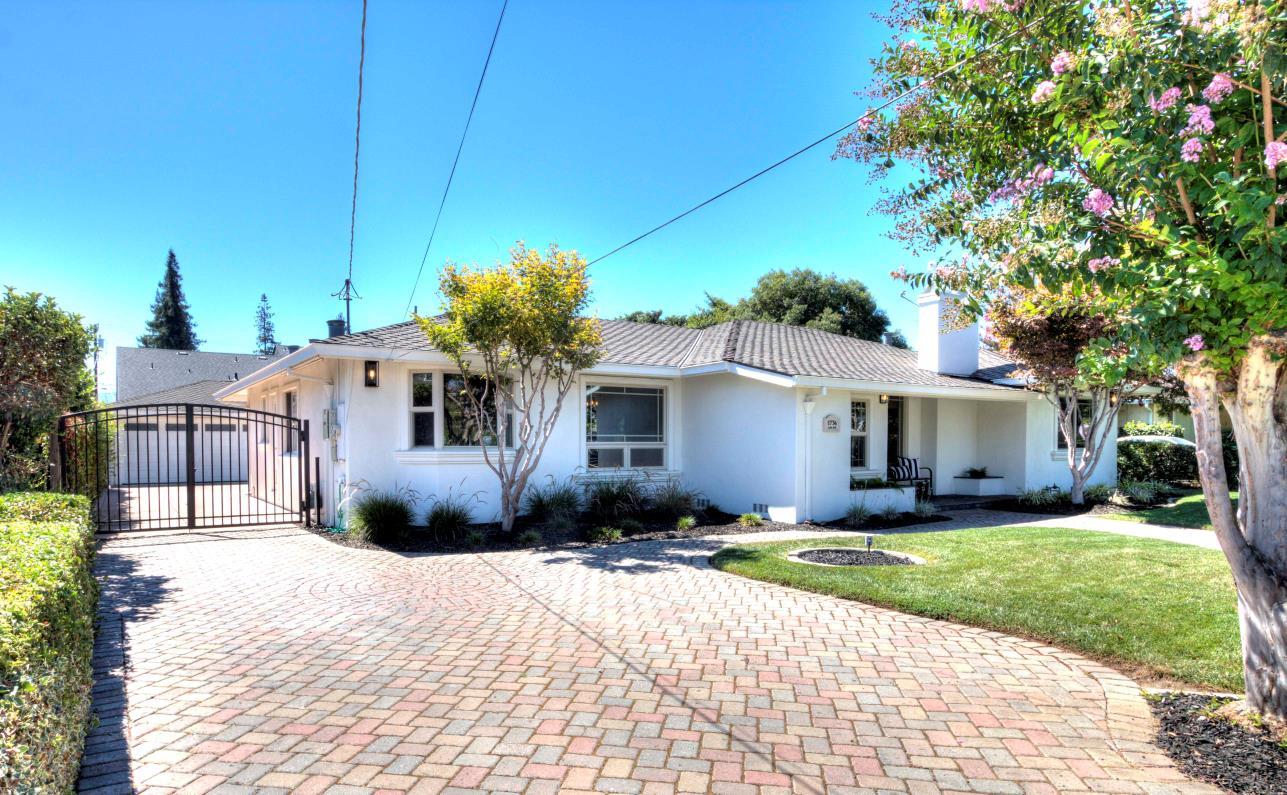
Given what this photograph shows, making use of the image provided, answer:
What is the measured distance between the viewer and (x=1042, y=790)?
3137 millimetres

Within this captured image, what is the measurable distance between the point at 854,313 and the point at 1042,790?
35.1 metres

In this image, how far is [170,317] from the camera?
182ft

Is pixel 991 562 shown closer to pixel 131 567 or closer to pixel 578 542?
→ pixel 578 542

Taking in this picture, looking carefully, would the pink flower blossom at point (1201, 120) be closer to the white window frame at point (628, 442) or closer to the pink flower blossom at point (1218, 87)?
the pink flower blossom at point (1218, 87)

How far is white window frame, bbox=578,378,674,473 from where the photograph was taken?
1284 cm

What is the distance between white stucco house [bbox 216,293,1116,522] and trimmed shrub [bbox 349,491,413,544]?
929mm

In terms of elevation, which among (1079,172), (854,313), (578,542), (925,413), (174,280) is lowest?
(578,542)

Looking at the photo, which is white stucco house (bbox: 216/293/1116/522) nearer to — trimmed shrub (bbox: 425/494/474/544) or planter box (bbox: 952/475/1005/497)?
planter box (bbox: 952/475/1005/497)

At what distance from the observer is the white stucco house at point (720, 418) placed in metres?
11.3

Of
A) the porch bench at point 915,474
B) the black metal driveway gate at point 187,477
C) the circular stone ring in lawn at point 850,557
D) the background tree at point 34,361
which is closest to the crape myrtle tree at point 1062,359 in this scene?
the porch bench at point 915,474

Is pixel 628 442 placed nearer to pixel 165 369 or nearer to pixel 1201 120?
pixel 1201 120

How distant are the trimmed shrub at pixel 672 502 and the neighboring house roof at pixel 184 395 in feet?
70.8

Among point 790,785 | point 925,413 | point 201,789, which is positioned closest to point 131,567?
point 201,789

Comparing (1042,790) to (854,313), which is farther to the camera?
(854,313)
